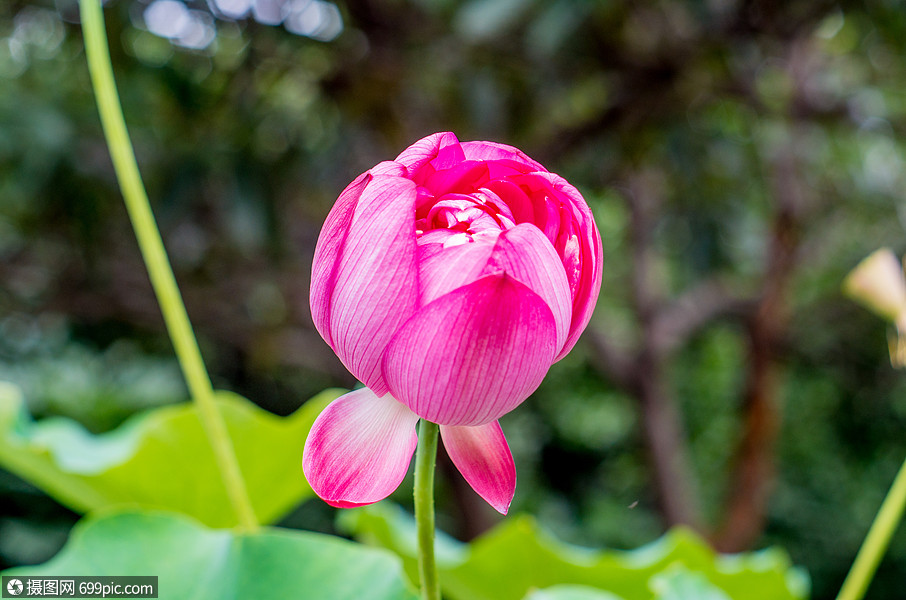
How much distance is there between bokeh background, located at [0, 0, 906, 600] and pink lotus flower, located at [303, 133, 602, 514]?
856 millimetres

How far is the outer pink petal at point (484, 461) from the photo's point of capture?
208 millimetres

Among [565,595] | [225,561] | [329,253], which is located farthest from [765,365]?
[329,253]

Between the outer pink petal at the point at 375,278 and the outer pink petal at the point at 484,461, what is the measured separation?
3 centimetres

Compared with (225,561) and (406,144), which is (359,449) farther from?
(406,144)

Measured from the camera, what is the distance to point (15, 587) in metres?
0.35

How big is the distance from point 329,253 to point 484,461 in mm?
76

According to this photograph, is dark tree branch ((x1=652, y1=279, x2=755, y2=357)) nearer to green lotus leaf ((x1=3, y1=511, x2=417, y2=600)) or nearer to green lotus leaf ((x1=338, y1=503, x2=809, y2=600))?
green lotus leaf ((x1=338, y1=503, x2=809, y2=600))

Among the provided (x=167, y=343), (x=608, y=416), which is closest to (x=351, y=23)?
(x=167, y=343)

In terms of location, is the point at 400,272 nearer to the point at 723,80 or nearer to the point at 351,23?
the point at 351,23

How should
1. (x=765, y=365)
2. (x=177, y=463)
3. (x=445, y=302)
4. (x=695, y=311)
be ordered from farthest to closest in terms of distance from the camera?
1. (x=695, y=311)
2. (x=765, y=365)
3. (x=177, y=463)
4. (x=445, y=302)

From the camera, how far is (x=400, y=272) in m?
0.19

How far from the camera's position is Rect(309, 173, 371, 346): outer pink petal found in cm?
20

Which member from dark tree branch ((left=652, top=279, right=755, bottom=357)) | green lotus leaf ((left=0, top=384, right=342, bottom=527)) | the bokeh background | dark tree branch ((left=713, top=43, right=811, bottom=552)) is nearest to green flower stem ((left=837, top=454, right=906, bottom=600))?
green lotus leaf ((left=0, top=384, right=342, bottom=527))

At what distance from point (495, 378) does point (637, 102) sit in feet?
5.00
